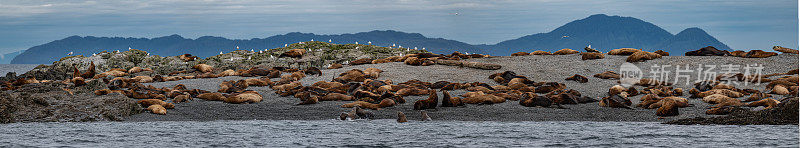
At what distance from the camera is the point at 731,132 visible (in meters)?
12.5

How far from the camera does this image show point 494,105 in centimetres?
1677

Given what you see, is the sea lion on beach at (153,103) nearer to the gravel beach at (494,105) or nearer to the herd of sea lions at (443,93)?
the herd of sea lions at (443,93)

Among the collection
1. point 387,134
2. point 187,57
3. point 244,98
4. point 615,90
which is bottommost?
point 387,134

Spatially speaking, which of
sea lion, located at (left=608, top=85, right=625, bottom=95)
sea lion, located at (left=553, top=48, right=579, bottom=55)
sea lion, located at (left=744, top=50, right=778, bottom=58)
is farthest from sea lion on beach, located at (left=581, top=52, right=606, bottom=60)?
sea lion, located at (left=608, top=85, right=625, bottom=95)

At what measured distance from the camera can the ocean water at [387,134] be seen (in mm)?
11328

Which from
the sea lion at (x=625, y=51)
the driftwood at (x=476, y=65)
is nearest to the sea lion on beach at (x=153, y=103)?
the driftwood at (x=476, y=65)

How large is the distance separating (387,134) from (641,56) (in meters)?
16.5

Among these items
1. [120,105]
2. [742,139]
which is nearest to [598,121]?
[742,139]

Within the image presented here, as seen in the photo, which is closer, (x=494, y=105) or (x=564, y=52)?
(x=494, y=105)

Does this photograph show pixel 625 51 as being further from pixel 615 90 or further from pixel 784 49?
pixel 615 90

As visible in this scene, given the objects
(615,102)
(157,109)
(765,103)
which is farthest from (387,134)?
(765,103)

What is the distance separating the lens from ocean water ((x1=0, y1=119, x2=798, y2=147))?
11.3 metres

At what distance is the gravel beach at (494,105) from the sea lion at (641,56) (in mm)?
230

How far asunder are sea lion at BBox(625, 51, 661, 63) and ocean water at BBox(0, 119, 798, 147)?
41.7ft
